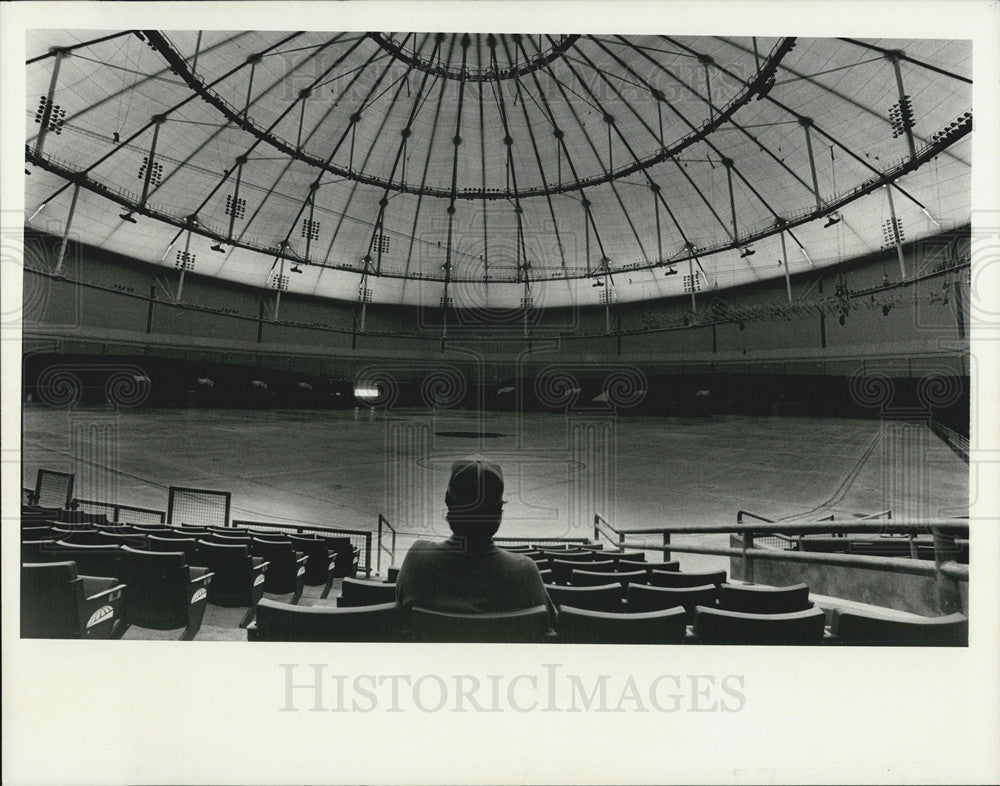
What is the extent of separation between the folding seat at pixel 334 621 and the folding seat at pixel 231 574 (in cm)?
179

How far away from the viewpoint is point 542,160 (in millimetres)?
23281

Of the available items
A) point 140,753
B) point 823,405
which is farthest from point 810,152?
point 140,753

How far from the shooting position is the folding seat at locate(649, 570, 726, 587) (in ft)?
14.3

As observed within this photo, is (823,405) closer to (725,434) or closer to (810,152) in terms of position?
(725,434)

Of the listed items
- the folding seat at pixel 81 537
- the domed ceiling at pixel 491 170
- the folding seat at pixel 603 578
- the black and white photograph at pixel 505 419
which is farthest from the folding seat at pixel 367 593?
the domed ceiling at pixel 491 170

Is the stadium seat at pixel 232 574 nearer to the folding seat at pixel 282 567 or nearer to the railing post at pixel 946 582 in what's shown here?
the folding seat at pixel 282 567

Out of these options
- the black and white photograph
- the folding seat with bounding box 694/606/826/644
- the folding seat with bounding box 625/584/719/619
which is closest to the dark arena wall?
the black and white photograph

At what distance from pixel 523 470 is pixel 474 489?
1026cm

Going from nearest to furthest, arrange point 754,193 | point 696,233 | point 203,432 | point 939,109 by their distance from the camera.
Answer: point 939,109
point 203,432
point 754,193
point 696,233

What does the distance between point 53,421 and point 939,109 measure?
1859 centimetres

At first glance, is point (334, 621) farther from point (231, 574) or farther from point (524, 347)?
point (524, 347)

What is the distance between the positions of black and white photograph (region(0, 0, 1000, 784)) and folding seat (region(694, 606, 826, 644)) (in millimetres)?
31

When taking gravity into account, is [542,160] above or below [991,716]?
above

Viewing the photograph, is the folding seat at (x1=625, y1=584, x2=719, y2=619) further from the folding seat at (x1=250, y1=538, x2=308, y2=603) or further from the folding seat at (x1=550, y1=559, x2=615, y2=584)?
the folding seat at (x1=250, y1=538, x2=308, y2=603)
